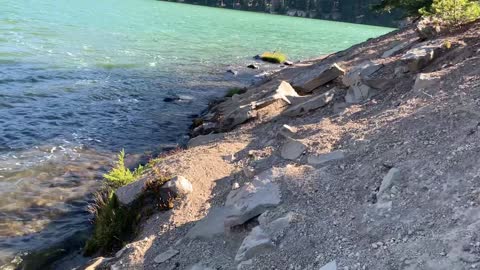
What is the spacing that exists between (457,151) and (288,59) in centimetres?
4010

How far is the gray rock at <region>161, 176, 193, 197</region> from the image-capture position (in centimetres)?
1082

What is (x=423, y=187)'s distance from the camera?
7273 millimetres

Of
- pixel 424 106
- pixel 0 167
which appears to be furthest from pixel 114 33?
pixel 424 106

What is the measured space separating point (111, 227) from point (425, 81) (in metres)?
8.09

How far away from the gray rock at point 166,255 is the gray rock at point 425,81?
697 cm

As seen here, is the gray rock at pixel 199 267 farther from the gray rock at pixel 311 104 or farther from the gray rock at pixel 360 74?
the gray rock at pixel 360 74

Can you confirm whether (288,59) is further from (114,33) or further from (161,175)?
(161,175)

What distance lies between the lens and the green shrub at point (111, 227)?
10586mm

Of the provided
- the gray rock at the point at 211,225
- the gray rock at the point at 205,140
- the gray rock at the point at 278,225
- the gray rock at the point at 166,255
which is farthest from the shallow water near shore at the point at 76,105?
the gray rock at the point at 278,225

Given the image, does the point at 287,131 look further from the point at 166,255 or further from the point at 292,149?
the point at 166,255

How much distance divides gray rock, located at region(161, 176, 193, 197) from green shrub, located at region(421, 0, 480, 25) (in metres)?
10.6

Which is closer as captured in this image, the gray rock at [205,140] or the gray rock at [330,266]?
the gray rock at [330,266]

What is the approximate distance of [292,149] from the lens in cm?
1116

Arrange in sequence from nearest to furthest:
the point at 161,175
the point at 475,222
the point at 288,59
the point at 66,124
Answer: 1. the point at 475,222
2. the point at 161,175
3. the point at 66,124
4. the point at 288,59
